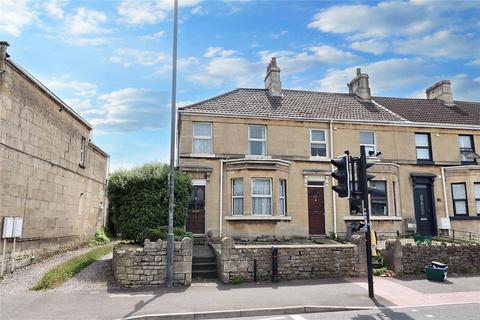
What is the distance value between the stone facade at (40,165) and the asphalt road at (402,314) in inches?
Result: 363

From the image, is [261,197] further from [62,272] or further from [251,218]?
[62,272]

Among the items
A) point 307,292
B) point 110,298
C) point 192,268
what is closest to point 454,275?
point 307,292

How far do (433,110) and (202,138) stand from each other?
49.3ft

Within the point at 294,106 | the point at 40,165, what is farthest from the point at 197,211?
the point at 294,106

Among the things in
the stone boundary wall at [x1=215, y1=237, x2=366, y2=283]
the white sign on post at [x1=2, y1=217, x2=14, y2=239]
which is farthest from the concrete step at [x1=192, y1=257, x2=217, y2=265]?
the white sign on post at [x1=2, y1=217, x2=14, y2=239]

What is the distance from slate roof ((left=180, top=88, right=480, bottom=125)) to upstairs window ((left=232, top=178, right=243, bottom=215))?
11.9ft

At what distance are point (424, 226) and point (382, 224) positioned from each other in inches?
120

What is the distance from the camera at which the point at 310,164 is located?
18.7 m

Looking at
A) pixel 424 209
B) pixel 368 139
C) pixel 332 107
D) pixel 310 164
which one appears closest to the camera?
pixel 310 164

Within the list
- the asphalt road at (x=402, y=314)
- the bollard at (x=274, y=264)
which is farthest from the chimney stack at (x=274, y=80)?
the asphalt road at (x=402, y=314)

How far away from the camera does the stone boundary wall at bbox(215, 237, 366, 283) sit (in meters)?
11.3

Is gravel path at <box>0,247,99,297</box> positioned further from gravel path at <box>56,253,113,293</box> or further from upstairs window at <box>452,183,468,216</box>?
upstairs window at <box>452,183,468,216</box>

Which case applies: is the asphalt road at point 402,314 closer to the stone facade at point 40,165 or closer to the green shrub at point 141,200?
the green shrub at point 141,200

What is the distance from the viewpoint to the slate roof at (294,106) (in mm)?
18750
